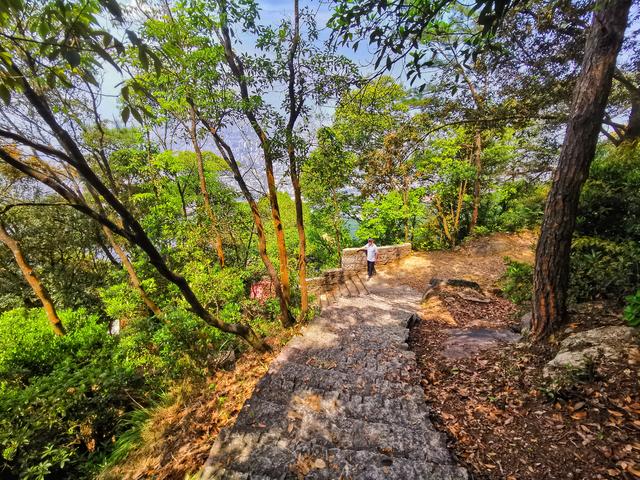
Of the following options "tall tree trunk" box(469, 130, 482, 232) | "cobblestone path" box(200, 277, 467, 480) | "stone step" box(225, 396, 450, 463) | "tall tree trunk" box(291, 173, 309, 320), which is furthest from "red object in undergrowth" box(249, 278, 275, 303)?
"tall tree trunk" box(469, 130, 482, 232)

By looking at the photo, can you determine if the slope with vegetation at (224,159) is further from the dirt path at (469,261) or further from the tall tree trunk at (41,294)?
the dirt path at (469,261)

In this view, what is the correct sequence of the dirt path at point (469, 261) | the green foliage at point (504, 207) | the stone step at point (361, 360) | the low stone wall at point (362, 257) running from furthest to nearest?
the green foliage at point (504, 207)
the low stone wall at point (362, 257)
the dirt path at point (469, 261)
the stone step at point (361, 360)

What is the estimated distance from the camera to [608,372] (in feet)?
8.79

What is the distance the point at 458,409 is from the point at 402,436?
3.16 feet

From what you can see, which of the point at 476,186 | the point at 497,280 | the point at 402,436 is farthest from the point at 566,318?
the point at 476,186

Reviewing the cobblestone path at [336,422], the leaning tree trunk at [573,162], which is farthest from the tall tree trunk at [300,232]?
the leaning tree trunk at [573,162]

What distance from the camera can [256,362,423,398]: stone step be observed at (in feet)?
11.1

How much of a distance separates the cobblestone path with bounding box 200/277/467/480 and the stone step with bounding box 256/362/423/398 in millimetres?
12

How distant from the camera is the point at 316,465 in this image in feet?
7.46

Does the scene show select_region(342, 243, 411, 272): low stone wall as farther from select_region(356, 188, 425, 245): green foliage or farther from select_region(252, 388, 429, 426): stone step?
select_region(252, 388, 429, 426): stone step

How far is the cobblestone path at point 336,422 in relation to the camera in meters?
2.23

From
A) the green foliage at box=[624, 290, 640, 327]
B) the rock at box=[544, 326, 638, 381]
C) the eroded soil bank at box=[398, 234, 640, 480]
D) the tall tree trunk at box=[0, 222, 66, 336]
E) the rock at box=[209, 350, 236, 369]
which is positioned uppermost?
the tall tree trunk at box=[0, 222, 66, 336]

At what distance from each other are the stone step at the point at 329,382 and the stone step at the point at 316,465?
34.8 inches

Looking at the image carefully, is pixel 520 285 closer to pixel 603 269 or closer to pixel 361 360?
pixel 603 269
